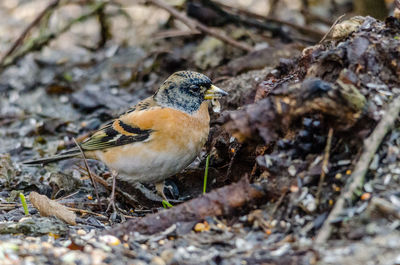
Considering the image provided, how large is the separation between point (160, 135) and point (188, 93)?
1.53 feet

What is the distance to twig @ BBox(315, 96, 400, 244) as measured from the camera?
2242 mm

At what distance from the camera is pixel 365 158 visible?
7.63 feet

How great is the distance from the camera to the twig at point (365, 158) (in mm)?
2242

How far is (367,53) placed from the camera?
2.72 meters

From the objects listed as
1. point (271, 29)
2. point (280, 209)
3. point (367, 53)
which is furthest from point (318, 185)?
point (271, 29)

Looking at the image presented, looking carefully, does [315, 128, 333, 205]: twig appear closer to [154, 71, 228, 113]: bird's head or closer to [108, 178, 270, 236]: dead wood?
[108, 178, 270, 236]: dead wood

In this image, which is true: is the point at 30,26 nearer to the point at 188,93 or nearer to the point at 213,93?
the point at 188,93

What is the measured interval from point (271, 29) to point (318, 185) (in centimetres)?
389

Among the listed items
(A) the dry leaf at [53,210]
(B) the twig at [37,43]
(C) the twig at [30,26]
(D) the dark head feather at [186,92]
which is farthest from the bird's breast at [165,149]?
(B) the twig at [37,43]

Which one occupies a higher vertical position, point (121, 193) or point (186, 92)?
point (186, 92)

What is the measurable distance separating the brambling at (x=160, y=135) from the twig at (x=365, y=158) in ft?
4.82

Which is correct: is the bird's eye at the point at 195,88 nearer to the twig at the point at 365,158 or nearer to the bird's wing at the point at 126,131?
the bird's wing at the point at 126,131

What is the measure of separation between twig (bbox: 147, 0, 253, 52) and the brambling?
5.59 ft

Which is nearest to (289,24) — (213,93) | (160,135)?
(213,93)
